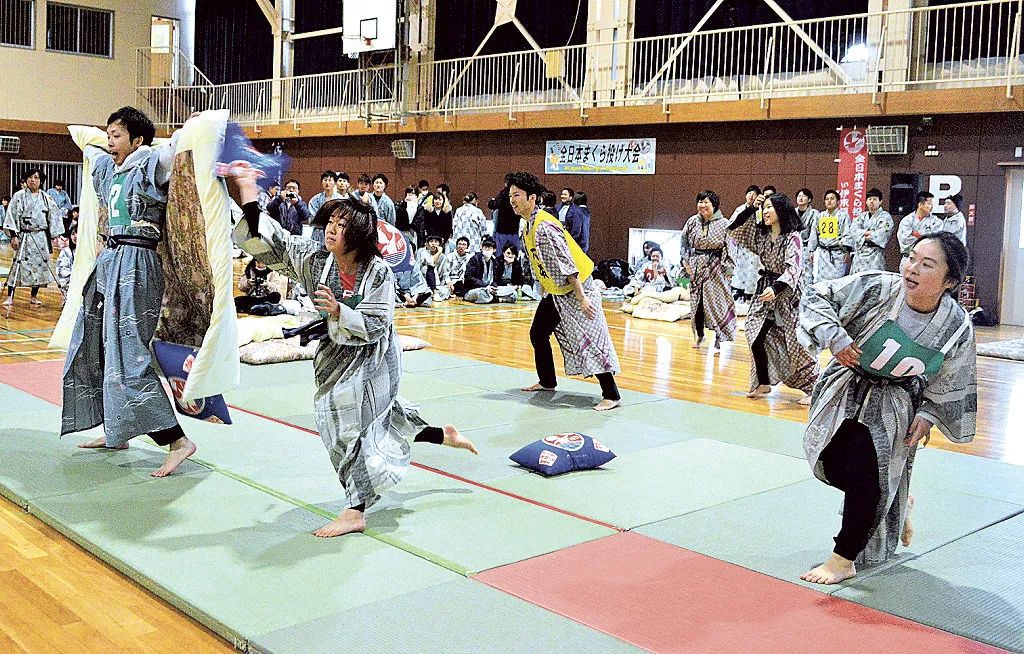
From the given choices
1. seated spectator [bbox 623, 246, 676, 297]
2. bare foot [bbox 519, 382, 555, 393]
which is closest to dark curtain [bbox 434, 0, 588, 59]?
seated spectator [bbox 623, 246, 676, 297]

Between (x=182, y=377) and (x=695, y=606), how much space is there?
85.7 inches

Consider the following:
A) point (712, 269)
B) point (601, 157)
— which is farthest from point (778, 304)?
point (601, 157)

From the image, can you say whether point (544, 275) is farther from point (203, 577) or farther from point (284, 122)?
point (284, 122)

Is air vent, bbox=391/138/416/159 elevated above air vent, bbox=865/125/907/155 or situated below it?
above

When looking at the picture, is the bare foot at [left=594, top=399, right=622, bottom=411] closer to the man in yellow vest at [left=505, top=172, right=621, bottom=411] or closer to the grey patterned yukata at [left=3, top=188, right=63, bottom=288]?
the man in yellow vest at [left=505, top=172, right=621, bottom=411]

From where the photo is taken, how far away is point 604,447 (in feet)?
15.1

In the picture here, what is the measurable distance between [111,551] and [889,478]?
2456mm

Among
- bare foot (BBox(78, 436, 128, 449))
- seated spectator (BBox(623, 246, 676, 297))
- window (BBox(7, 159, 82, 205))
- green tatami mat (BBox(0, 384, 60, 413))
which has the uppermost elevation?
window (BBox(7, 159, 82, 205))

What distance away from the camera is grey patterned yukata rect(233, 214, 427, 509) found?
11.6ft

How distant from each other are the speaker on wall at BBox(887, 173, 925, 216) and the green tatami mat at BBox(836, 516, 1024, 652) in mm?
8647

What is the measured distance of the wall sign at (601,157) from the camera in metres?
14.1

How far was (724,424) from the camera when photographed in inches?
221

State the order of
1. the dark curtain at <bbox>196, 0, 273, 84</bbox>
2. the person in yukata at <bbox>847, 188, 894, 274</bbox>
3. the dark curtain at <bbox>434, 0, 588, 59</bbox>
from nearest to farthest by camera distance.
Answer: the person in yukata at <bbox>847, 188, 894, 274</bbox> → the dark curtain at <bbox>434, 0, 588, 59</bbox> → the dark curtain at <bbox>196, 0, 273, 84</bbox>

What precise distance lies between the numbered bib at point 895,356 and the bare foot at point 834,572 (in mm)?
589
